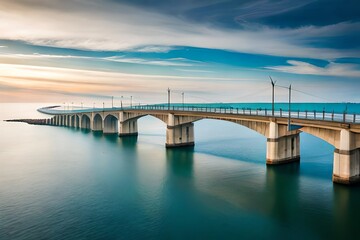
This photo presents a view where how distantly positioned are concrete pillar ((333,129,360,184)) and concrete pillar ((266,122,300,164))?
426 inches

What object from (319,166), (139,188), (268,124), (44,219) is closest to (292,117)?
(268,124)

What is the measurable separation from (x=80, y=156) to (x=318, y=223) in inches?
1834

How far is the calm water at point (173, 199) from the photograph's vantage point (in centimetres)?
2588

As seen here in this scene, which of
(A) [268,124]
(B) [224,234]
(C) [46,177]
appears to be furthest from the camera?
(A) [268,124]

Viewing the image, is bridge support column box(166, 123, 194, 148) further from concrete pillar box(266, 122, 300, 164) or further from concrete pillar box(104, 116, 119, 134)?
concrete pillar box(104, 116, 119, 134)

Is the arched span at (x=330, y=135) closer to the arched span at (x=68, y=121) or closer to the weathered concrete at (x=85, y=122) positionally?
the weathered concrete at (x=85, y=122)

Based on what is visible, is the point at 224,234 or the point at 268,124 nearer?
the point at 224,234

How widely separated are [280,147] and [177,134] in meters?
26.5

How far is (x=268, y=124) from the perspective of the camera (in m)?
48.8

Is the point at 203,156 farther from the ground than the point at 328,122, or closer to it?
closer to it

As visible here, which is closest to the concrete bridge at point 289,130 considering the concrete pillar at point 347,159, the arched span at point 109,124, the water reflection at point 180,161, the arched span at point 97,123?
the concrete pillar at point 347,159

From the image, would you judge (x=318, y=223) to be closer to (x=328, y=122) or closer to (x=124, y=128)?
(x=328, y=122)

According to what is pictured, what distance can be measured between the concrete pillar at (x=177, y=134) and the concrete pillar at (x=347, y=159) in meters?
36.9

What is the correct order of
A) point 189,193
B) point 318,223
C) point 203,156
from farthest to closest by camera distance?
point 203,156 → point 189,193 → point 318,223
